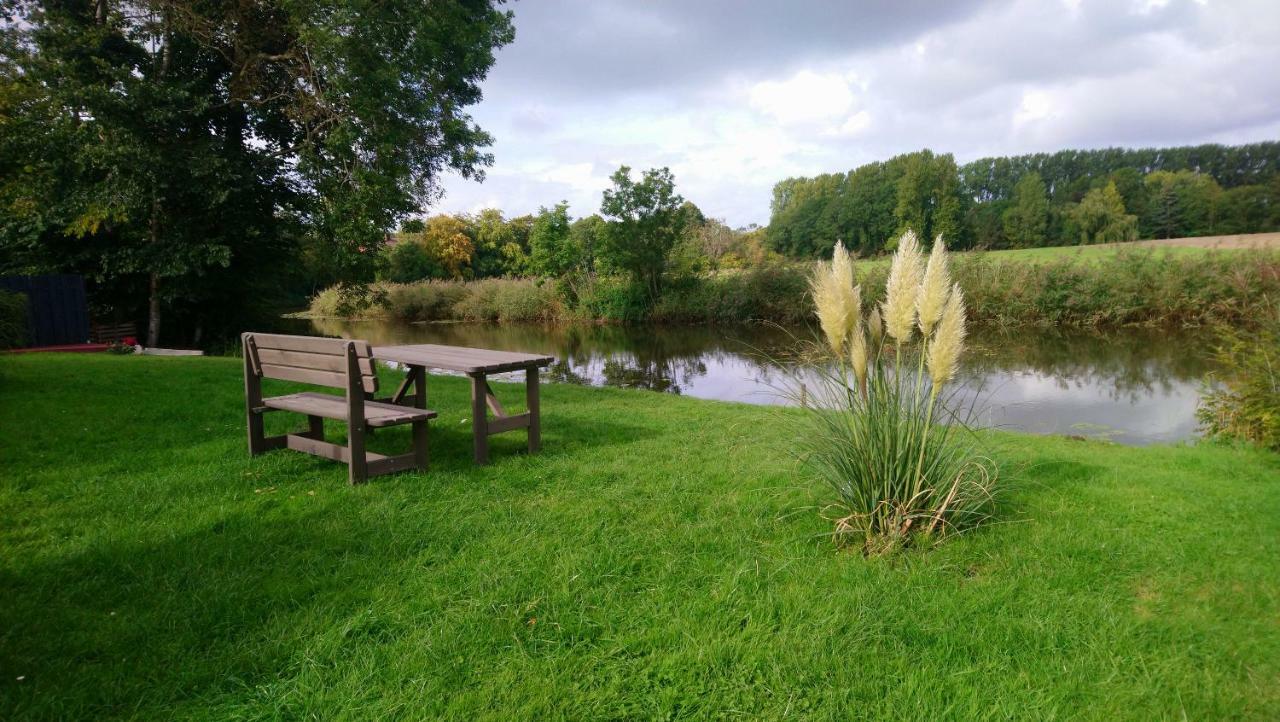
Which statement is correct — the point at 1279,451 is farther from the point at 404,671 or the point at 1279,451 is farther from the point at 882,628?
the point at 404,671

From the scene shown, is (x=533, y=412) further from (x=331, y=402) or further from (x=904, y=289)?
(x=904, y=289)

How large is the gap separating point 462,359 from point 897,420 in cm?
336

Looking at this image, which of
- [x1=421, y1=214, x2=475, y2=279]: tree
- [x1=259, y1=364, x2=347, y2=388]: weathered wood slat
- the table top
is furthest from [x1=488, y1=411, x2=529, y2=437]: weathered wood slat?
[x1=421, y1=214, x2=475, y2=279]: tree

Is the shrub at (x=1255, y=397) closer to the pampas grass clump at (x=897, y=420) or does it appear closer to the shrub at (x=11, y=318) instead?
the pampas grass clump at (x=897, y=420)

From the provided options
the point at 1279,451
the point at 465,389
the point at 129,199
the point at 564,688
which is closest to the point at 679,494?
the point at 564,688

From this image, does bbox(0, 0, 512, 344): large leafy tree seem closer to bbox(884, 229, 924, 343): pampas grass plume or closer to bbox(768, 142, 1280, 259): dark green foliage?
bbox(884, 229, 924, 343): pampas grass plume

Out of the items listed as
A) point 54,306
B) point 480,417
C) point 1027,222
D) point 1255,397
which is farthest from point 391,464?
point 1027,222

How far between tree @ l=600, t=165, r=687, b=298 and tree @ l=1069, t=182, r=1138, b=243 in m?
29.6

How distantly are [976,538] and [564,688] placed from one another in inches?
89.6

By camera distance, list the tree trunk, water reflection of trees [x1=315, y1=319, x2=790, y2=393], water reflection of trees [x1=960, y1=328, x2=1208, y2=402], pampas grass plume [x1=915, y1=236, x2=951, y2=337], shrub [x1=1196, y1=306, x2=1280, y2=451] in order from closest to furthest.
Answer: pampas grass plume [x1=915, y1=236, x2=951, y2=337], shrub [x1=1196, y1=306, x2=1280, y2=451], water reflection of trees [x1=960, y1=328, x2=1208, y2=402], the tree trunk, water reflection of trees [x1=315, y1=319, x2=790, y2=393]

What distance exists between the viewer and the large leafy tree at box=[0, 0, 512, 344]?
458 inches

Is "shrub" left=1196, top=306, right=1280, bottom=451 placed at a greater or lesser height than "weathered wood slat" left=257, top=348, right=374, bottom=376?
lesser

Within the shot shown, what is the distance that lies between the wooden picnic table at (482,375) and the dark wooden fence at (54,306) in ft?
40.2

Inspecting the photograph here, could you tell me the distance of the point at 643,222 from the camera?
2702 centimetres
